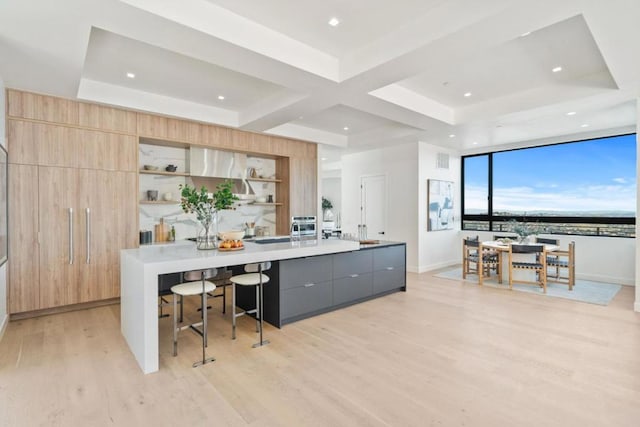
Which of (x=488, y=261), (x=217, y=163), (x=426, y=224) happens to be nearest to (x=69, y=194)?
(x=217, y=163)

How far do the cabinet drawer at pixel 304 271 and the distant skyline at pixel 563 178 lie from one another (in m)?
5.34

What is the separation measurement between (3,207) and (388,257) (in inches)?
189

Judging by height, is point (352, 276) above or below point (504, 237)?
below

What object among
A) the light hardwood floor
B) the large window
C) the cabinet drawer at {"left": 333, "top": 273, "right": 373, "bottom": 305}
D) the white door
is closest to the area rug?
the light hardwood floor

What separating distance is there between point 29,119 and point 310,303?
161 inches

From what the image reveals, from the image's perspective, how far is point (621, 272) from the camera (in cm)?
590

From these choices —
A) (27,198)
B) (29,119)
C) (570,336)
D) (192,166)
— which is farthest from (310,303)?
(29,119)

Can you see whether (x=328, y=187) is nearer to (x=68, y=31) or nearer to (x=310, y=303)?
(x=310, y=303)

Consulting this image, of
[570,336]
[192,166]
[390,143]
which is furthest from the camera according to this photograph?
[390,143]

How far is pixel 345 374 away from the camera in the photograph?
106 inches

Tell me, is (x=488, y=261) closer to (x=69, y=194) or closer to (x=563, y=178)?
(x=563, y=178)

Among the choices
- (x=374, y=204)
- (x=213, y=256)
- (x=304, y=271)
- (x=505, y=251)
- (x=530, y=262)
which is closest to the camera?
(x=213, y=256)

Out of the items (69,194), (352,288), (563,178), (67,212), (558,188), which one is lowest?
(352,288)

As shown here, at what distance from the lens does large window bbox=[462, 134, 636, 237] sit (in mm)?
6105
